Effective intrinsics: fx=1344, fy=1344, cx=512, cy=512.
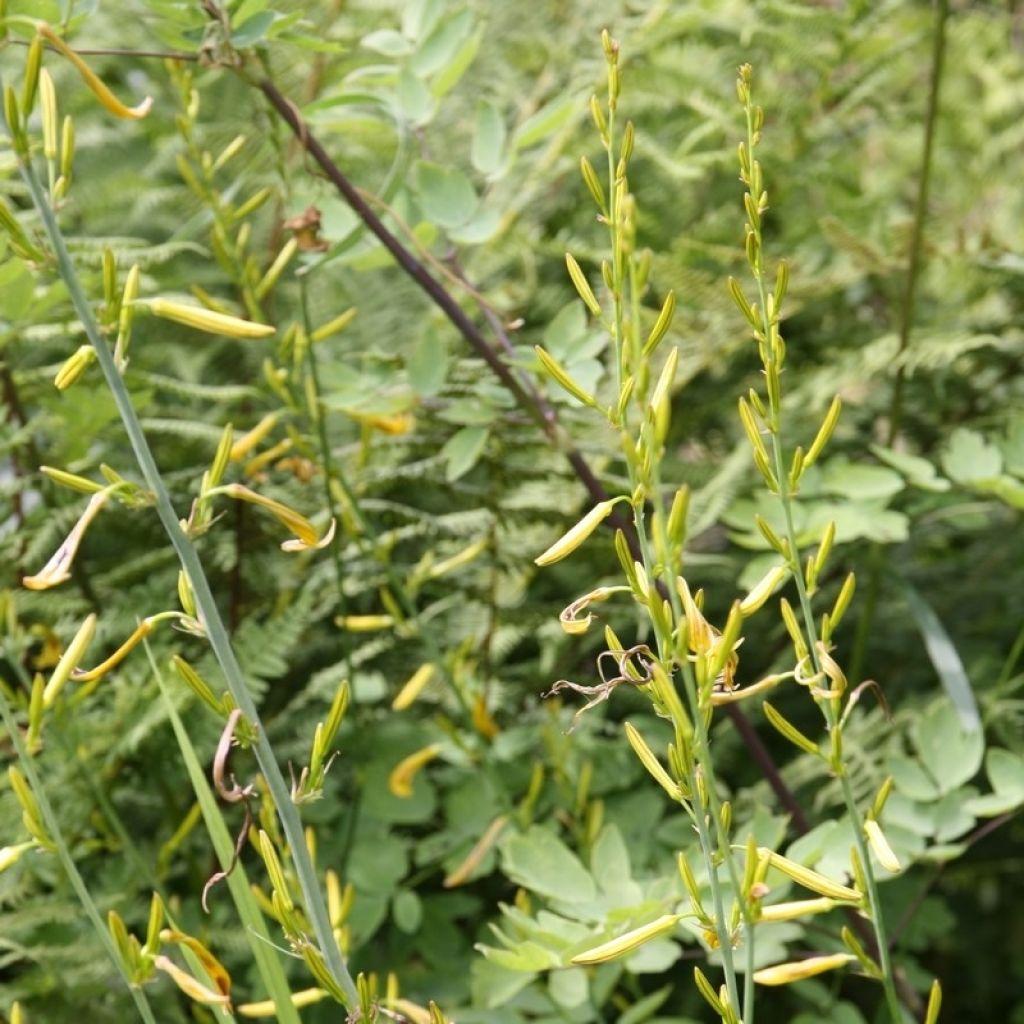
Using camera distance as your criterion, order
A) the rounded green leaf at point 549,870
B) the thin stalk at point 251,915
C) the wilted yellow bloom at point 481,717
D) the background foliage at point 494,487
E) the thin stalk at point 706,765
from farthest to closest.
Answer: the wilted yellow bloom at point 481,717 → the background foliage at point 494,487 → the rounded green leaf at point 549,870 → the thin stalk at point 251,915 → the thin stalk at point 706,765

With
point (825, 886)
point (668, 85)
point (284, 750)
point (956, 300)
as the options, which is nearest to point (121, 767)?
point (284, 750)

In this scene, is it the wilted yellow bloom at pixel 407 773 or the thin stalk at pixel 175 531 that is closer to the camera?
the thin stalk at pixel 175 531

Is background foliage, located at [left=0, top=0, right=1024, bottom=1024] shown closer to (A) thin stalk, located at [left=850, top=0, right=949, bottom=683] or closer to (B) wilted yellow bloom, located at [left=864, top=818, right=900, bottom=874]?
(A) thin stalk, located at [left=850, top=0, right=949, bottom=683]

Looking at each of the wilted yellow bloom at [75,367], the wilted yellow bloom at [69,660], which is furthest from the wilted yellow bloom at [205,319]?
the wilted yellow bloom at [69,660]

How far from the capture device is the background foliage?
3.35 feet

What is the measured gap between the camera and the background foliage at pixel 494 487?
102cm

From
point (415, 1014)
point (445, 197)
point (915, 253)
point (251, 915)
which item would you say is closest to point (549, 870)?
point (415, 1014)

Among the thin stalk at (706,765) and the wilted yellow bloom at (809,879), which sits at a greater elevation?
the thin stalk at (706,765)

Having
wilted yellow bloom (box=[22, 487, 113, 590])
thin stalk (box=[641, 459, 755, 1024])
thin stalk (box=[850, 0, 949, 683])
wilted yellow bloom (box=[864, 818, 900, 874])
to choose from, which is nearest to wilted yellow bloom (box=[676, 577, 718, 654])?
thin stalk (box=[641, 459, 755, 1024])

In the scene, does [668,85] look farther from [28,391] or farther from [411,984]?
[411,984]

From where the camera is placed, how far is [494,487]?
1.22 m

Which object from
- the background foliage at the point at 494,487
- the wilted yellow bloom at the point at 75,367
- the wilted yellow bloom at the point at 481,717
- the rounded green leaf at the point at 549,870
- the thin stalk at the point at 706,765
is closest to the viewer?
the thin stalk at the point at 706,765

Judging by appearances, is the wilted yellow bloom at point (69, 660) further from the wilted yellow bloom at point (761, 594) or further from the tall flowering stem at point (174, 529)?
the wilted yellow bloom at point (761, 594)

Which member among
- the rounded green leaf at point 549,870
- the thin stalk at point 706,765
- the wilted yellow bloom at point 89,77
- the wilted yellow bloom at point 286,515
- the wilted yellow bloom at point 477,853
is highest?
the wilted yellow bloom at point 89,77
